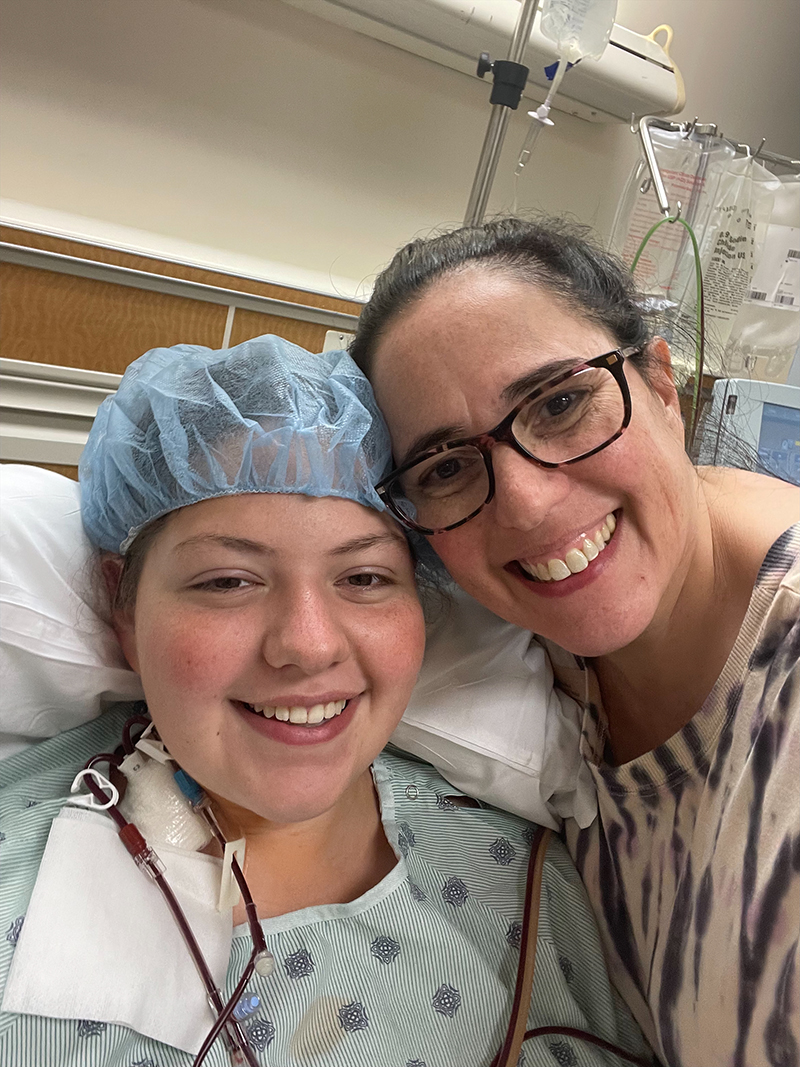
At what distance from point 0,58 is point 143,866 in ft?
7.16

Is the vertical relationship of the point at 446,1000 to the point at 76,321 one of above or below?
below

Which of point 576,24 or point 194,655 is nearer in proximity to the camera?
point 194,655

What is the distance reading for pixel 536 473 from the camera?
38.8 inches

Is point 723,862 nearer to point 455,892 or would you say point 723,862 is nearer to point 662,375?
point 455,892

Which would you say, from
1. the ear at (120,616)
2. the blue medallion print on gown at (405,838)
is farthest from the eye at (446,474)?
the blue medallion print on gown at (405,838)

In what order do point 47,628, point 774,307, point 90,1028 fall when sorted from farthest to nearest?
point 774,307 → point 47,628 → point 90,1028


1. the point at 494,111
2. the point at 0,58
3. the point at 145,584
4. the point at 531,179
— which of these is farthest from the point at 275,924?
the point at 531,179

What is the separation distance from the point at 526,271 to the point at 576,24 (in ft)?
5.05

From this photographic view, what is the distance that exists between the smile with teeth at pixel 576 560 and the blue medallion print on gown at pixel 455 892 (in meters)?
0.51

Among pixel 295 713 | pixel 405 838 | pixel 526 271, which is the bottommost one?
pixel 405 838

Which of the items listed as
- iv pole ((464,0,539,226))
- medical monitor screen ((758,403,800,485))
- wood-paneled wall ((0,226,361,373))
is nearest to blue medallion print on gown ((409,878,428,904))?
iv pole ((464,0,539,226))

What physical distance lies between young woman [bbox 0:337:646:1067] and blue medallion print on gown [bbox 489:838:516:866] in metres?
0.08

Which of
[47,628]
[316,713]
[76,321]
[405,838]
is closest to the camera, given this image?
[316,713]

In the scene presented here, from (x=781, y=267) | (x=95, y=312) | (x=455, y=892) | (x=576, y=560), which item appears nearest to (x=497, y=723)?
(x=455, y=892)
